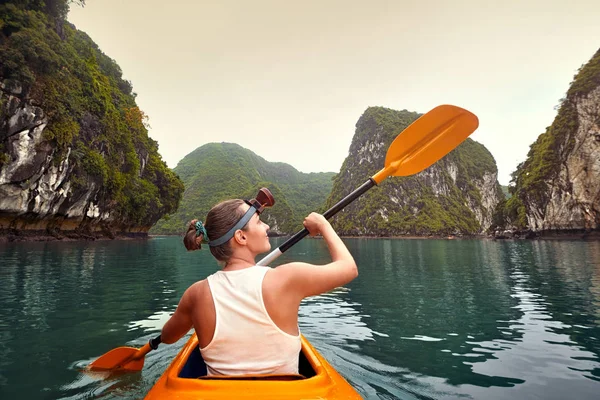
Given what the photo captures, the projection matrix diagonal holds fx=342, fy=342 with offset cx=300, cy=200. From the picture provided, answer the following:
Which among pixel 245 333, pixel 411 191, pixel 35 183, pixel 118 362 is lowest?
pixel 118 362

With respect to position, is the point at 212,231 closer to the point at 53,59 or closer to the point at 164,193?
the point at 53,59

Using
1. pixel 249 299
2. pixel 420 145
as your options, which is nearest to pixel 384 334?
pixel 420 145

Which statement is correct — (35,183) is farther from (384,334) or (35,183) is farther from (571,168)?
(571,168)

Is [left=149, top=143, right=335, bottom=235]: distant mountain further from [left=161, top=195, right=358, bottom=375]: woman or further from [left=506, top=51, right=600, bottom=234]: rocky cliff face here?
[left=161, top=195, right=358, bottom=375]: woman

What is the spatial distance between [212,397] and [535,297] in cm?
1059

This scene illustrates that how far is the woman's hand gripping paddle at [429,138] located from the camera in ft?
13.6

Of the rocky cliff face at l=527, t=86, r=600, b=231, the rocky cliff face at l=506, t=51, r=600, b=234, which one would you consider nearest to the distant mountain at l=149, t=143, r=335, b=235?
the rocky cliff face at l=506, t=51, r=600, b=234

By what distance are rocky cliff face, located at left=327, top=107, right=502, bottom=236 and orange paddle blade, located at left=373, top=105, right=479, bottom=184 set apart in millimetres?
103145

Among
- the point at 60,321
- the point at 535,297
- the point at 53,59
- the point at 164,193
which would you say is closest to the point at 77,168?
the point at 53,59

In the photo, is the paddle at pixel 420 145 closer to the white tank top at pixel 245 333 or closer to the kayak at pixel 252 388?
the kayak at pixel 252 388

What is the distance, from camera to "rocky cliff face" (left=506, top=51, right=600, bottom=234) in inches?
1848

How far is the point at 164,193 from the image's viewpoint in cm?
5669

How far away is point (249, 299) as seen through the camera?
172cm

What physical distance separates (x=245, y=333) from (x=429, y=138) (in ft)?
11.9
